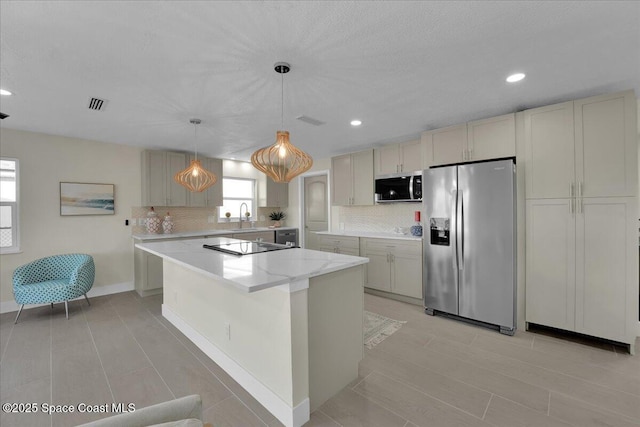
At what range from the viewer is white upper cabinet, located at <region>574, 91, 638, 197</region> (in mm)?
2439

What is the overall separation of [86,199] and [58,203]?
1.01 feet

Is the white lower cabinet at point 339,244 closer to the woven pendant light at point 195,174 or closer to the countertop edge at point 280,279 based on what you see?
the woven pendant light at point 195,174

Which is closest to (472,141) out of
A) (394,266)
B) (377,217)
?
(394,266)

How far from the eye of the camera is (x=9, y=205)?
3623 mm

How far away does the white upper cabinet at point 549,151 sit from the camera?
2723mm

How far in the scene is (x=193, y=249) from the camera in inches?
106

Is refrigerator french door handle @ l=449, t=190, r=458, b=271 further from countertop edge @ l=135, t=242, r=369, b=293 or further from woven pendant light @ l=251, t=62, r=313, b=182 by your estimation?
woven pendant light @ l=251, t=62, r=313, b=182

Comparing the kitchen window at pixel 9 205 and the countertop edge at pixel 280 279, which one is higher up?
the kitchen window at pixel 9 205

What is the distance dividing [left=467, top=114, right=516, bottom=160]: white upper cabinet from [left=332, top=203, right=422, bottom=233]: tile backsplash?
1306 millimetres

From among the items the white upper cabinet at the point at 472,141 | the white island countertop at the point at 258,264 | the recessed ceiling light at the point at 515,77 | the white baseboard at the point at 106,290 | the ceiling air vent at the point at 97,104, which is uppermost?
the recessed ceiling light at the point at 515,77

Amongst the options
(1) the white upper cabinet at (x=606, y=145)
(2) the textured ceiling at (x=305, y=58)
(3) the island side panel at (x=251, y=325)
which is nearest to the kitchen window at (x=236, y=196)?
(2) the textured ceiling at (x=305, y=58)

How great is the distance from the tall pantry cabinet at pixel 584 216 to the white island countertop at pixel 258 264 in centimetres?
209

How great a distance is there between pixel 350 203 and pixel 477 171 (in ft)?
7.46

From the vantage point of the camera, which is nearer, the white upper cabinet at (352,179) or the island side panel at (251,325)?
the island side panel at (251,325)
